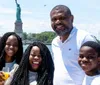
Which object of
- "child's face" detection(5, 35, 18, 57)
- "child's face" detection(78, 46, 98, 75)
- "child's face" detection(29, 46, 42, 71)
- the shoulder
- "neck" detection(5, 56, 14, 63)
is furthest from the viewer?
"neck" detection(5, 56, 14, 63)

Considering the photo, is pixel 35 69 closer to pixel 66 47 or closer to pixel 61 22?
pixel 66 47

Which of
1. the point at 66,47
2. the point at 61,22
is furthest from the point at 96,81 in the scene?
the point at 61,22

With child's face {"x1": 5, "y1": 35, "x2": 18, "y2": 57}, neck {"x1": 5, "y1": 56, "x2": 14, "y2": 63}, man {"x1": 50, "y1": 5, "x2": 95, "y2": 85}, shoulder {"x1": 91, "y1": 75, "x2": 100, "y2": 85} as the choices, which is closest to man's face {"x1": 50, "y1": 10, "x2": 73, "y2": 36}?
man {"x1": 50, "y1": 5, "x2": 95, "y2": 85}

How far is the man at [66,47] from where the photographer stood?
14.1 feet

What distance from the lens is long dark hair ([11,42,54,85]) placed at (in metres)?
4.06

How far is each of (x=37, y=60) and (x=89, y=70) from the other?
0.66 meters

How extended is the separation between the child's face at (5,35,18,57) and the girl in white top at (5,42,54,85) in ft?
2.00

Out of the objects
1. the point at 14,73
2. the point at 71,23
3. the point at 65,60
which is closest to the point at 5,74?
the point at 14,73

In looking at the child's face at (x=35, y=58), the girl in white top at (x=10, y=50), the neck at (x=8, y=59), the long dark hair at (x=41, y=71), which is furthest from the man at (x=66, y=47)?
the neck at (x=8, y=59)

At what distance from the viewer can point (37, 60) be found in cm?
404

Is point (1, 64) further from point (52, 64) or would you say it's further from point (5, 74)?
point (52, 64)

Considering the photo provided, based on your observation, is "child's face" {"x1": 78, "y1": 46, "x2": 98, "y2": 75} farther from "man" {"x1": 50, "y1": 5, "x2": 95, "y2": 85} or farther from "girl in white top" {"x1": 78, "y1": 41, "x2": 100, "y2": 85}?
"man" {"x1": 50, "y1": 5, "x2": 95, "y2": 85}

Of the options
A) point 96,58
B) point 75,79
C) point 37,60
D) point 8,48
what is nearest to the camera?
point 96,58

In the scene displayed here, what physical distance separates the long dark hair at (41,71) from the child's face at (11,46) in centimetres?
61
